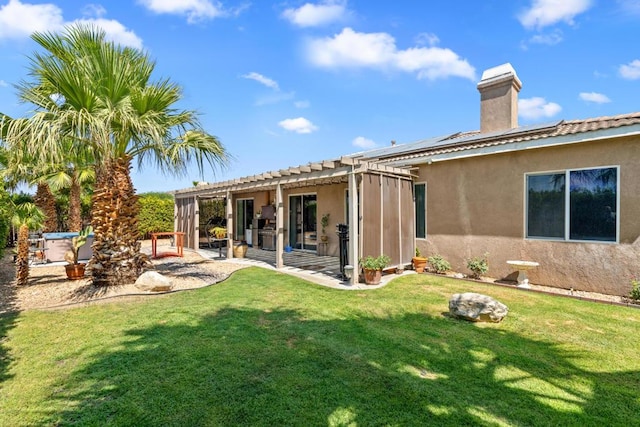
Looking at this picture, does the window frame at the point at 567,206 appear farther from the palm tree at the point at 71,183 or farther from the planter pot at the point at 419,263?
the palm tree at the point at 71,183

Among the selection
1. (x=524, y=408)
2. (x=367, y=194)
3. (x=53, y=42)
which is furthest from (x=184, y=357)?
(x=53, y=42)

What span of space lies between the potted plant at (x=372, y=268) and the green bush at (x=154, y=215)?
60.0ft

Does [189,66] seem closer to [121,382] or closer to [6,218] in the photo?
[6,218]

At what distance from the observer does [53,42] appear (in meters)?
6.91

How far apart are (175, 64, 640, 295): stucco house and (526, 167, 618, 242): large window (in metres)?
0.02

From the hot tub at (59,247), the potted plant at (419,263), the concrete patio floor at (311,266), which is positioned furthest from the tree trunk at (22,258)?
the potted plant at (419,263)

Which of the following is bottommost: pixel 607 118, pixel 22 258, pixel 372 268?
pixel 372 268

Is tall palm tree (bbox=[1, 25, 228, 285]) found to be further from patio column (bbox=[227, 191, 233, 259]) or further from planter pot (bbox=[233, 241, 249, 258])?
planter pot (bbox=[233, 241, 249, 258])

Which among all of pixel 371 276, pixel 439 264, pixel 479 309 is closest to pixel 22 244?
pixel 371 276

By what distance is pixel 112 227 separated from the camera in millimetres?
7711

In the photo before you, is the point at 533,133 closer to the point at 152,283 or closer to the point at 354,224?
the point at 354,224

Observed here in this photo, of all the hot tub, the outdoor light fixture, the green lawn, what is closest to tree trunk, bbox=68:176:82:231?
the hot tub

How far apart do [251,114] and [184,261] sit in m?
9.20

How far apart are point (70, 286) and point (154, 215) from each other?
14.7 metres
